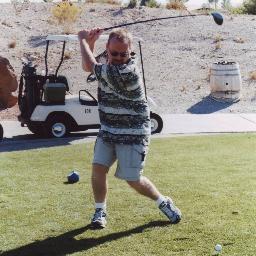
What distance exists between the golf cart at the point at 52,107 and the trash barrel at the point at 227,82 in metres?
5.43

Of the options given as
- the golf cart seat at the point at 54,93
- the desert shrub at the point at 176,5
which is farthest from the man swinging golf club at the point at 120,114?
the desert shrub at the point at 176,5

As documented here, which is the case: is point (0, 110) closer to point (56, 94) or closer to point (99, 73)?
point (56, 94)

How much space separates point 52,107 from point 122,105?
5.48 meters

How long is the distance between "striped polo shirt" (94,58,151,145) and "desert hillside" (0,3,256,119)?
8.30m

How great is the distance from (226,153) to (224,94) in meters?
6.78

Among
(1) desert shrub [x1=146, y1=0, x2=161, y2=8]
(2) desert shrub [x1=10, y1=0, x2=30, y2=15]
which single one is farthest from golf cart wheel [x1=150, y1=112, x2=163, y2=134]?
(1) desert shrub [x1=146, y1=0, x2=161, y2=8]

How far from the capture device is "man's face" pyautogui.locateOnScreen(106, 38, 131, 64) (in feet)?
15.2

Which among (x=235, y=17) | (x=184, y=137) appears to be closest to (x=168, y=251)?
(x=184, y=137)

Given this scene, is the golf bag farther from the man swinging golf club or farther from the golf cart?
the man swinging golf club

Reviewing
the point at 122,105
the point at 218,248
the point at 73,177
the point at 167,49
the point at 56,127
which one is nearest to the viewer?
the point at 218,248

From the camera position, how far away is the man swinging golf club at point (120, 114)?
15.3ft

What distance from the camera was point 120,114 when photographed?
15.5 feet

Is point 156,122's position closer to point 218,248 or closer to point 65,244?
point 65,244

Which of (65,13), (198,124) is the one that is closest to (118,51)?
(198,124)
